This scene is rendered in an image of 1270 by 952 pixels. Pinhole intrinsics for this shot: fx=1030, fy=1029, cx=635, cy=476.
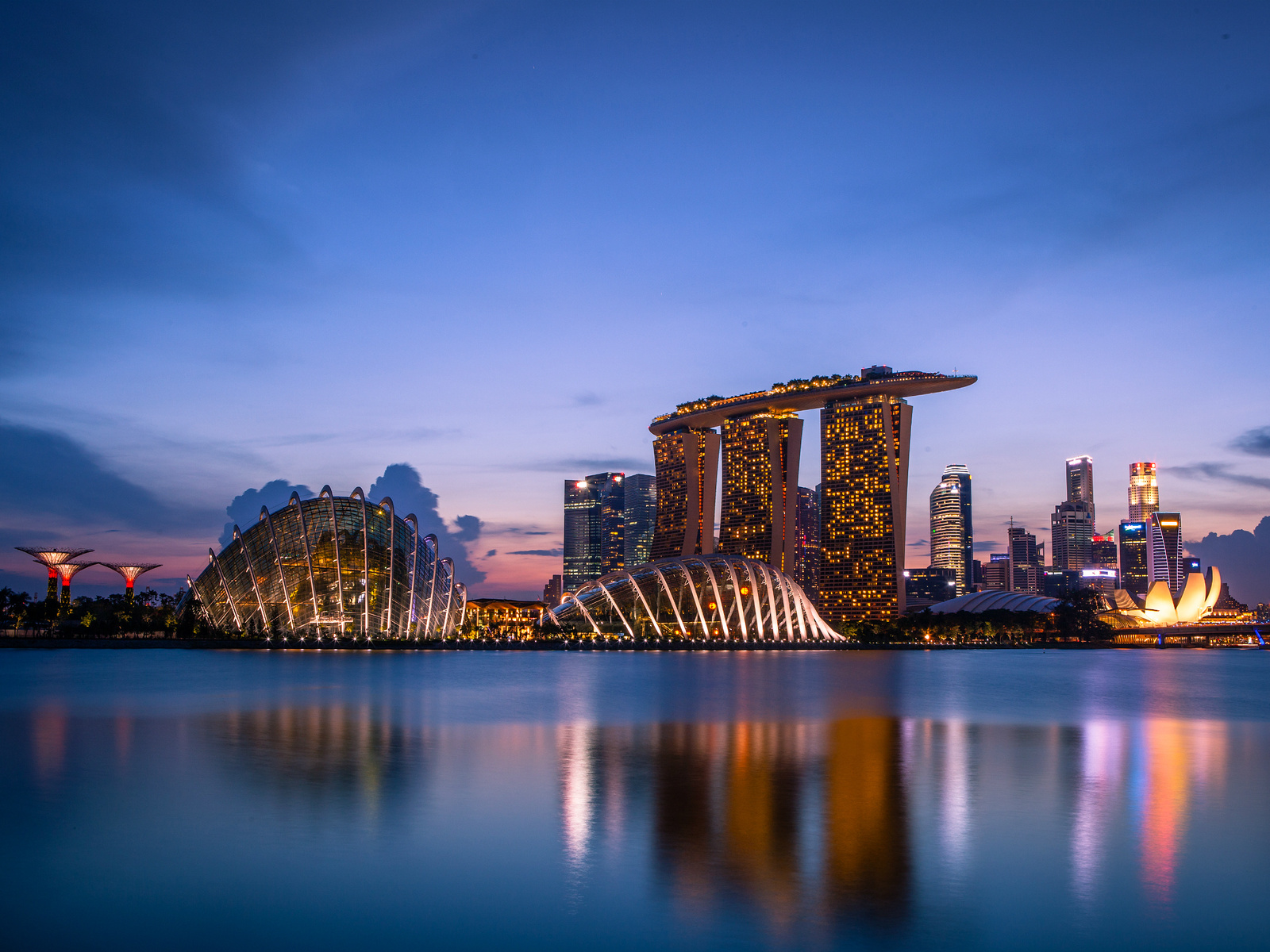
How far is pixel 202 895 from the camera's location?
11.7 metres

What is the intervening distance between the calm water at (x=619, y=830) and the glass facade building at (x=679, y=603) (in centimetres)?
8333

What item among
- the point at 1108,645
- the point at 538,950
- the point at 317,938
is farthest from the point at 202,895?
the point at 1108,645

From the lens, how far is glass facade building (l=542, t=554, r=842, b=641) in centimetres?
11812

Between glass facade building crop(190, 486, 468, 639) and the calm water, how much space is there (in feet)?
168

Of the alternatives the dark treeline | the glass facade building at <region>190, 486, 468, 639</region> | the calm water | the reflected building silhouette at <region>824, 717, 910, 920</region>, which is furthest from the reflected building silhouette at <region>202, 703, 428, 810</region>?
the dark treeline

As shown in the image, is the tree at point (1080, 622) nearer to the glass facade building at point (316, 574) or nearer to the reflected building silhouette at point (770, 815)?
the glass facade building at point (316, 574)

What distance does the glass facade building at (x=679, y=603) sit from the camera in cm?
11812

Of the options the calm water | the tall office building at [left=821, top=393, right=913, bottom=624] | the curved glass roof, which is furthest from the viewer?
the tall office building at [left=821, top=393, right=913, bottom=624]

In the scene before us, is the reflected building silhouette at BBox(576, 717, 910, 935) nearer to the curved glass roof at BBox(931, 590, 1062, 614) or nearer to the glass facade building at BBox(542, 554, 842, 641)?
the glass facade building at BBox(542, 554, 842, 641)

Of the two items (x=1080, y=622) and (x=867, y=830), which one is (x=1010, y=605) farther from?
(x=867, y=830)

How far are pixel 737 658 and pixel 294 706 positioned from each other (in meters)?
63.5

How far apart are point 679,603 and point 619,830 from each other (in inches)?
4132

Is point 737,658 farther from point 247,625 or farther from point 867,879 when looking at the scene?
point 867,879

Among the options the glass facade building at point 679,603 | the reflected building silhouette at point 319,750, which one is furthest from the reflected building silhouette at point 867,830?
the glass facade building at point 679,603
